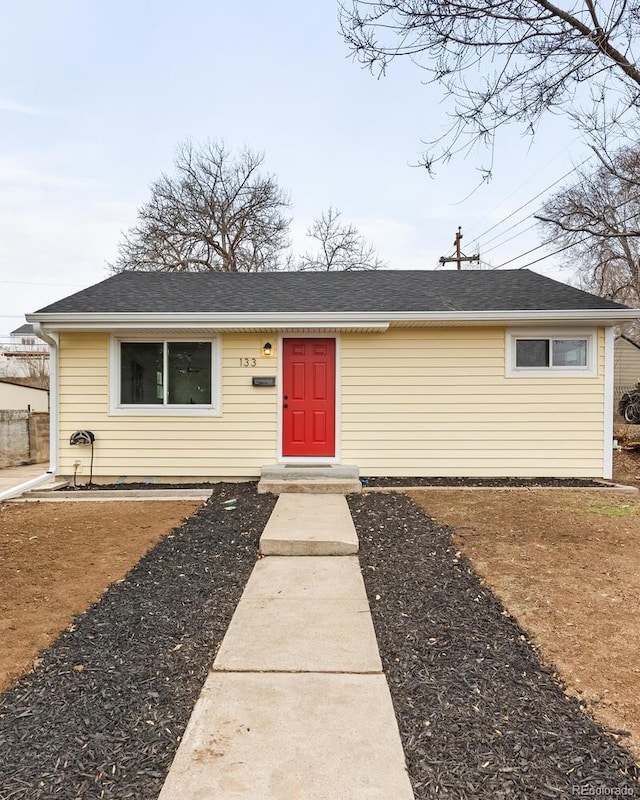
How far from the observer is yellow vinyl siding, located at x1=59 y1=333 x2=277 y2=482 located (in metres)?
7.06

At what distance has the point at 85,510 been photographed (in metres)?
5.54

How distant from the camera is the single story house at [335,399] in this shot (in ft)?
22.9

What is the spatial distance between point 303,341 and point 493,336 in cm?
281

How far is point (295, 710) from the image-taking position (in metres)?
1.86

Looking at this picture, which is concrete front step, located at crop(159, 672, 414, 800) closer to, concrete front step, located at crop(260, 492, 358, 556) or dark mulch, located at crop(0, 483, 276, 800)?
dark mulch, located at crop(0, 483, 276, 800)

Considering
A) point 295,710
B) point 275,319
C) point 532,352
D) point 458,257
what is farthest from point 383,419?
point 458,257

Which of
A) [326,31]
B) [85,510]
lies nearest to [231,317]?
[85,510]

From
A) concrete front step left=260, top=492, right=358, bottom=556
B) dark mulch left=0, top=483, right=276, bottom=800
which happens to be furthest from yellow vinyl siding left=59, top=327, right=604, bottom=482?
dark mulch left=0, top=483, right=276, bottom=800

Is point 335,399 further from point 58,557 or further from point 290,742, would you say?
point 290,742

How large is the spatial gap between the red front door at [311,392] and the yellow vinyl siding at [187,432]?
236 mm

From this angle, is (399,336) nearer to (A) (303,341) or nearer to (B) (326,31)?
(A) (303,341)

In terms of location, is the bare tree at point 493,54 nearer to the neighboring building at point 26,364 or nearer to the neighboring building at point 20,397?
the neighboring building at point 20,397

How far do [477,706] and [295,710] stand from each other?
28.8 inches

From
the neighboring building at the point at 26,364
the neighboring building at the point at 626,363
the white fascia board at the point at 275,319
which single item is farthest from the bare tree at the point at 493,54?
the neighboring building at the point at 26,364
